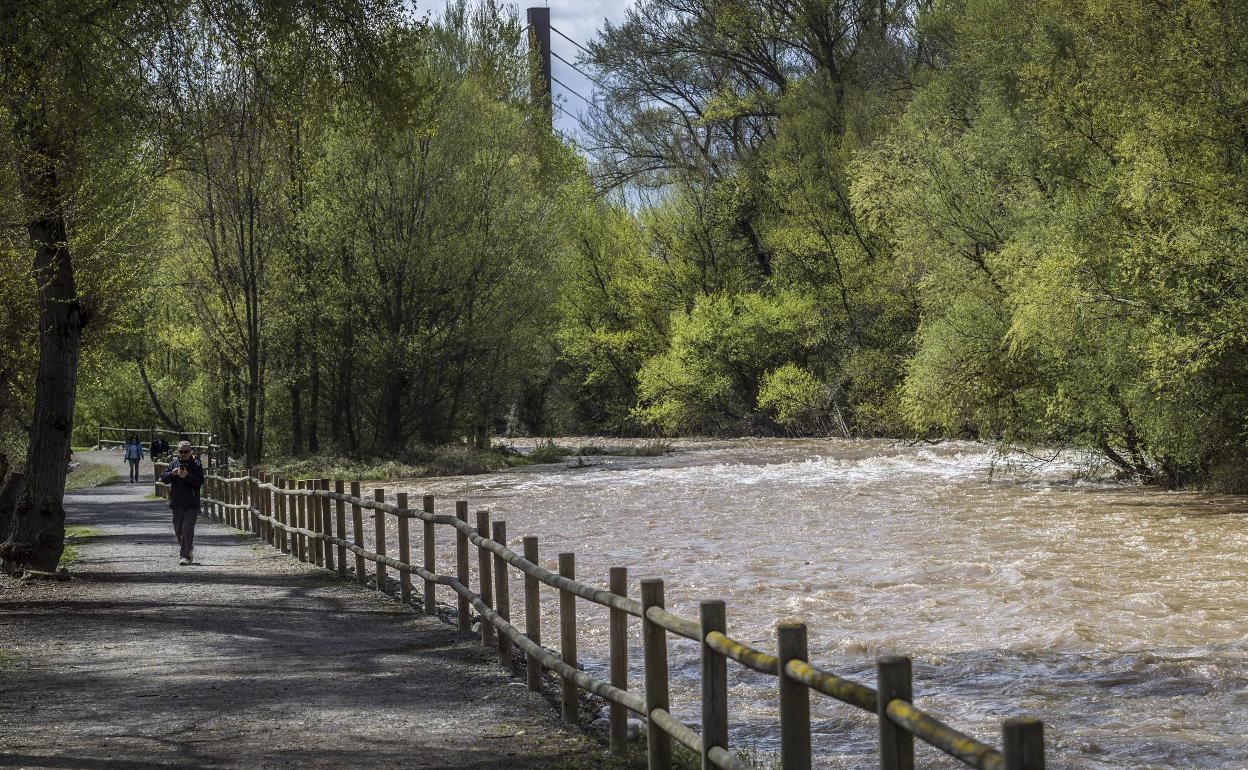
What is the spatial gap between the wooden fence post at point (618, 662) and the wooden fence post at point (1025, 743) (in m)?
4.19

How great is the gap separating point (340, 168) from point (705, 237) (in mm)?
18804

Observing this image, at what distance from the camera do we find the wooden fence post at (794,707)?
521cm

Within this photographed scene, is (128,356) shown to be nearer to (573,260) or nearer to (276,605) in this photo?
(573,260)

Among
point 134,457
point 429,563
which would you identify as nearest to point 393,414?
point 134,457

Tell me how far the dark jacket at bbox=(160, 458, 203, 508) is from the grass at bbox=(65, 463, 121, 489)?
85.3ft

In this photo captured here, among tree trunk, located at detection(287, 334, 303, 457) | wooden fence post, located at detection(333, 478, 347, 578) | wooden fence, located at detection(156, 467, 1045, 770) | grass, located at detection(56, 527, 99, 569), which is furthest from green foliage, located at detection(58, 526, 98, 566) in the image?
tree trunk, located at detection(287, 334, 303, 457)

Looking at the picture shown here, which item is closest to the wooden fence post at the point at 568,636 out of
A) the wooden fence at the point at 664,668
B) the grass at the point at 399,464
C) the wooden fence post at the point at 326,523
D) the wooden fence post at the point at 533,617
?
the wooden fence at the point at 664,668

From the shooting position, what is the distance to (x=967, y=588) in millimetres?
15172

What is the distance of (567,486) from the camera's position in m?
32.9

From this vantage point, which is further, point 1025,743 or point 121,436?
point 121,436

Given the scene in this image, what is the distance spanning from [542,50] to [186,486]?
41.8 meters

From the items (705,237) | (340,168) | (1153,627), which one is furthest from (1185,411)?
(705,237)

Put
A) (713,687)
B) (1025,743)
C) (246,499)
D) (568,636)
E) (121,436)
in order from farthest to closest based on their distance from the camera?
1. (121,436)
2. (246,499)
3. (568,636)
4. (713,687)
5. (1025,743)

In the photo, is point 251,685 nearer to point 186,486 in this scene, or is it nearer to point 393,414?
point 186,486
